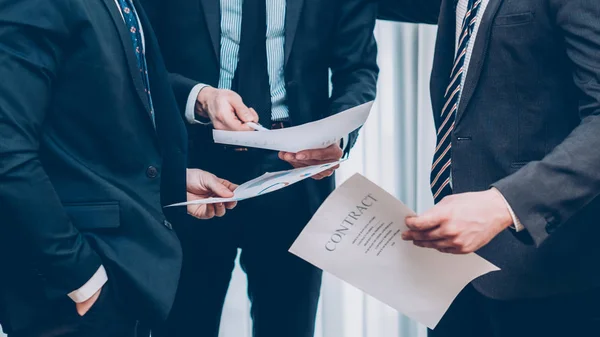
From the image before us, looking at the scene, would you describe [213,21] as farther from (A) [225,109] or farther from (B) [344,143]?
(B) [344,143]

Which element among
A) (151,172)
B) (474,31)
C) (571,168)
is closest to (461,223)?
(571,168)

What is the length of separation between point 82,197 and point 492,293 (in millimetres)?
764

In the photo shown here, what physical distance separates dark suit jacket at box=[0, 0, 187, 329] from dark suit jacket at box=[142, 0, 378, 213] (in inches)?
12.4

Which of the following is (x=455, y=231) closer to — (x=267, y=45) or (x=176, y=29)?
(x=267, y=45)

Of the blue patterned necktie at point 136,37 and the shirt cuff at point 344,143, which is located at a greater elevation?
the blue patterned necktie at point 136,37

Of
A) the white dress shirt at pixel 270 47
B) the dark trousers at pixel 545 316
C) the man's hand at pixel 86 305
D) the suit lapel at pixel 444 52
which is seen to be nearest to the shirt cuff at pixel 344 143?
the white dress shirt at pixel 270 47

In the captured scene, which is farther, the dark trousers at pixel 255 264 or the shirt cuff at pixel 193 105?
the dark trousers at pixel 255 264

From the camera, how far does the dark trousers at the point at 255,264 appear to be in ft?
5.82

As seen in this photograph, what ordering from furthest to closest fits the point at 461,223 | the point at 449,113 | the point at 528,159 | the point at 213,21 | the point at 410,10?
the point at 410,10
the point at 213,21
the point at 449,113
the point at 528,159
the point at 461,223

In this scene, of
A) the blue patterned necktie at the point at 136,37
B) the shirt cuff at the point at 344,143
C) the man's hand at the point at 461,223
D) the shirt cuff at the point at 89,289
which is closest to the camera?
the man's hand at the point at 461,223

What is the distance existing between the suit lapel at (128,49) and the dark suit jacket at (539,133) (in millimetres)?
592

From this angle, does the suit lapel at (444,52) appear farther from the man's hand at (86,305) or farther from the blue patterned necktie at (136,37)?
the man's hand at (86,305)

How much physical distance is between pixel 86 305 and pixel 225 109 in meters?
0.50

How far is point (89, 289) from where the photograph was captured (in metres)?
1.24
